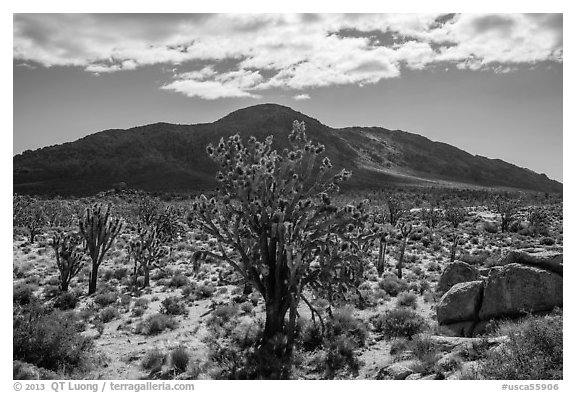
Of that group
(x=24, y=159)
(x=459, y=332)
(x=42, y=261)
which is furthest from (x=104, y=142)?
(x=459, y=332)

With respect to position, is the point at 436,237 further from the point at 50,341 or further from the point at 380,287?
the point at 50,341

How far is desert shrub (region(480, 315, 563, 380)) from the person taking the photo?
6555mm

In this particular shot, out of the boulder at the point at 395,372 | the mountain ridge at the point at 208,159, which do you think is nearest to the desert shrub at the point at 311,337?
the boulder at the point at 395,372

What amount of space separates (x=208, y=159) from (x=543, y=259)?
336 feet

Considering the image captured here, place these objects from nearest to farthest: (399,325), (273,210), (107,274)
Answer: (273,210) → (399,325) → (107,274)

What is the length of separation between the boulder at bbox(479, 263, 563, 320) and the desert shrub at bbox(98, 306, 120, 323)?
428 inches

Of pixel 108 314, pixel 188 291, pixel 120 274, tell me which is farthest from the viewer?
pixel 120 274

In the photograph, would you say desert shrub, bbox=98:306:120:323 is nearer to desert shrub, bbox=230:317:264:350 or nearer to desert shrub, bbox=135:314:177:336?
desert shrub, bbox=135:314:177:336

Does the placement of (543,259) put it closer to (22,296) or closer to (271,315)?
(271,315)

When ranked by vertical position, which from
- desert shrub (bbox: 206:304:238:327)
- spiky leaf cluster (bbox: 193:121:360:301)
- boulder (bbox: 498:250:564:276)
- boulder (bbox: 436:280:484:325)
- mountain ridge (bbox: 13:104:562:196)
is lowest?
desert shrub (bbox: 206:304:238:327)

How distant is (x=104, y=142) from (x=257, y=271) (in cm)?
11144

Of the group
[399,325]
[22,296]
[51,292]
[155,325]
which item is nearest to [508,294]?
[399,325]

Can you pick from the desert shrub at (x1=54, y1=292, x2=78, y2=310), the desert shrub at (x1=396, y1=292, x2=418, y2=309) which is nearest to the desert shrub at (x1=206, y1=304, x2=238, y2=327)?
the desert shrub at (x1=54, y1=292, x2=78, y2=310)

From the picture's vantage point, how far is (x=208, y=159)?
109312mm
